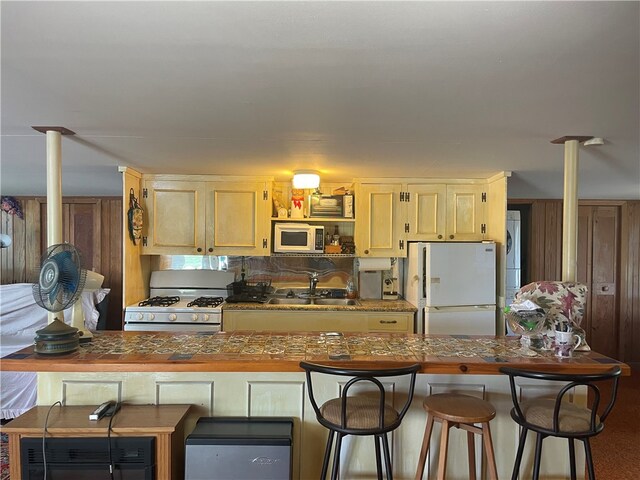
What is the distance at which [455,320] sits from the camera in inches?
133

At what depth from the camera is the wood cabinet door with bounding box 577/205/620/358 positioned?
4.87 meters

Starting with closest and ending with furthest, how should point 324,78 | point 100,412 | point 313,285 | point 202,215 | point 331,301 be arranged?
1. point 324,78
2. point 100,412
3. point 202,215
4. point 331,301
5. point 313,285

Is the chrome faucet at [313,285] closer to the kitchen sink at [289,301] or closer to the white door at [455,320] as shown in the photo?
the kitchen sink at [289,301]

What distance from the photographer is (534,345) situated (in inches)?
83.2

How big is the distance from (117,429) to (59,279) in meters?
0.81

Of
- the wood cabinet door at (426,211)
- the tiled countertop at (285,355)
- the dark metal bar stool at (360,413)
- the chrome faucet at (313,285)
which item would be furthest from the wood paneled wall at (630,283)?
the dark metal bar stool at (360,413)

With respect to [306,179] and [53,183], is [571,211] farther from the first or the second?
[53,183]

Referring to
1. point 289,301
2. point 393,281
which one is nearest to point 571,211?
point 393,281

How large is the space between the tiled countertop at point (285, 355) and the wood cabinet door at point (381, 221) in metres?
1.61

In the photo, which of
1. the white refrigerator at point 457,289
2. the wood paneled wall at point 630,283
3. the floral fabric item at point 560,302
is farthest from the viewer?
the wood paneled wall at point 630,283

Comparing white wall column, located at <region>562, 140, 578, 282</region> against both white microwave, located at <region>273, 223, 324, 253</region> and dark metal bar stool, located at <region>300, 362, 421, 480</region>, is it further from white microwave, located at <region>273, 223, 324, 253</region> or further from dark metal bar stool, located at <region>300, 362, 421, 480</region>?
white microwave, located at <region>273, 223, 324, 253</region>

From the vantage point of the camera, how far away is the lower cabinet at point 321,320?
11.6 feet

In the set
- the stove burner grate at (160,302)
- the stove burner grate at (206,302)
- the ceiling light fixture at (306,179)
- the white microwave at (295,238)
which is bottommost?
the stove burner grate at (206,302)

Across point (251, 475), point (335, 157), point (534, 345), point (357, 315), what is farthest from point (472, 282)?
point (251, 475)
